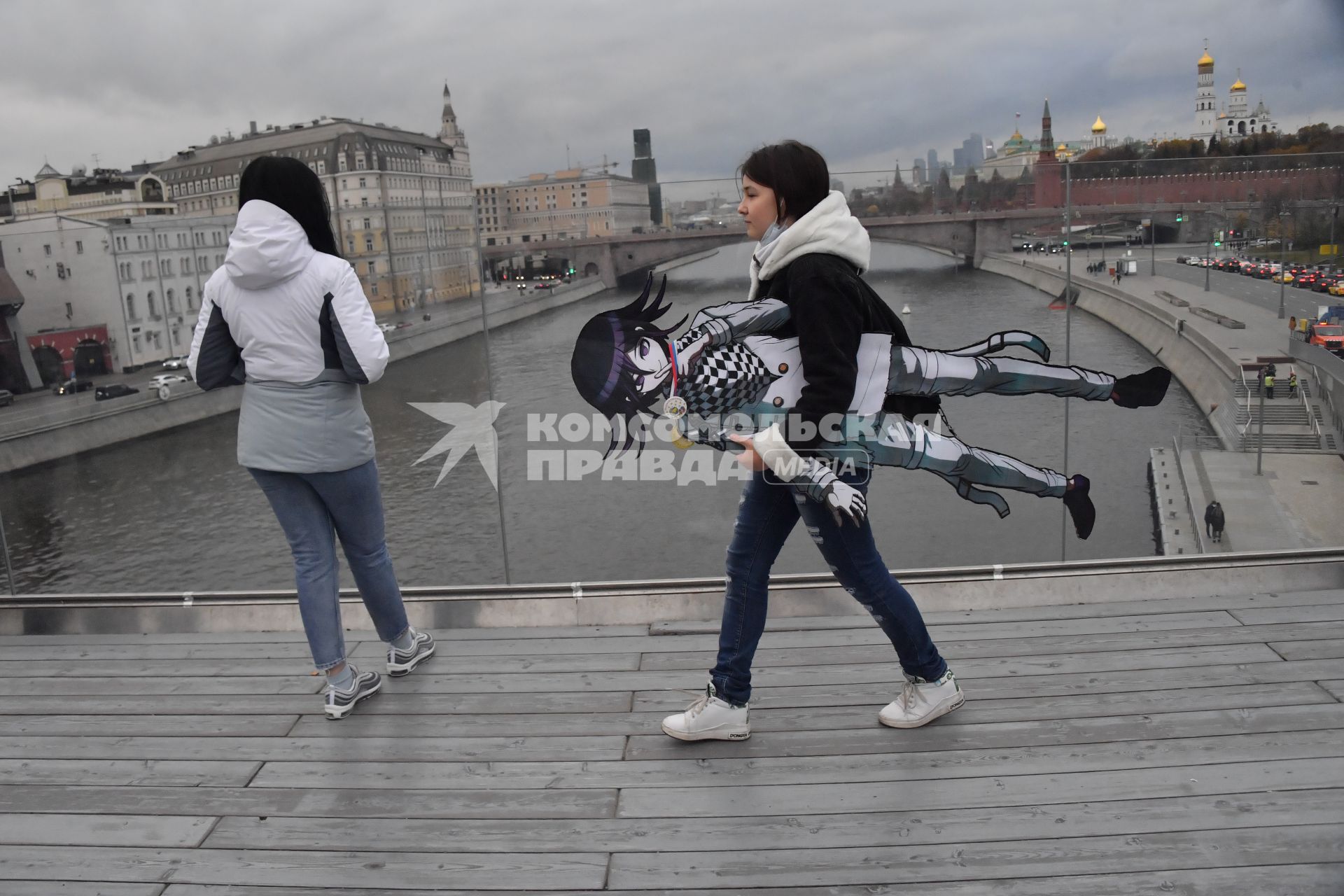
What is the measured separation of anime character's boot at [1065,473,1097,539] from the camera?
3.21 meters

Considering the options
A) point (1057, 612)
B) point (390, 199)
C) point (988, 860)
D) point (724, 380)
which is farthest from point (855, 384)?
point (390, 199)

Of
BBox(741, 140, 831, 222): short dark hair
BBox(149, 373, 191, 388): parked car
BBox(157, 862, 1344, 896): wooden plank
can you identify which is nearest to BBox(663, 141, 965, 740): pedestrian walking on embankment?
BBox(741, 140, 831, 222): short dark hair

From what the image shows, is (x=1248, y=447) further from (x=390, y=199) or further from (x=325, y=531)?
(x=390, y=199)

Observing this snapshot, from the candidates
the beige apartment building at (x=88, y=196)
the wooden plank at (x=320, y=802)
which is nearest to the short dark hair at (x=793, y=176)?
the wooden plank at (x=320, y=802)

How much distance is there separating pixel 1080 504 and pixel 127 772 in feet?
9.33

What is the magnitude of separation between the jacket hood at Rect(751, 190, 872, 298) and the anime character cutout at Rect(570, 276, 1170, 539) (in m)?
0.15

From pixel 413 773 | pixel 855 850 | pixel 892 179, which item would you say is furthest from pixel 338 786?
pixel 892 179

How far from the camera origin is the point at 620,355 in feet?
8.82

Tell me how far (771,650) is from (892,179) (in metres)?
2.10

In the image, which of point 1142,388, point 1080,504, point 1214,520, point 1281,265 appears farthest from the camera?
point 1214,520

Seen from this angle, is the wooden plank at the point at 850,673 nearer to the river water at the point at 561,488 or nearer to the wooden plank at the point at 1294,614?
the wooden plank at the point at 1294,614

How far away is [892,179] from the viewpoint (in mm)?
3842

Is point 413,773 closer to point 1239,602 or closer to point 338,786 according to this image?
point 338,786

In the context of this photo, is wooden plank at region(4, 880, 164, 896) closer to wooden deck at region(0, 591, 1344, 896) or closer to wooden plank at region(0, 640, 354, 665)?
wooden deck at region(0, 591, 1344, 896)
